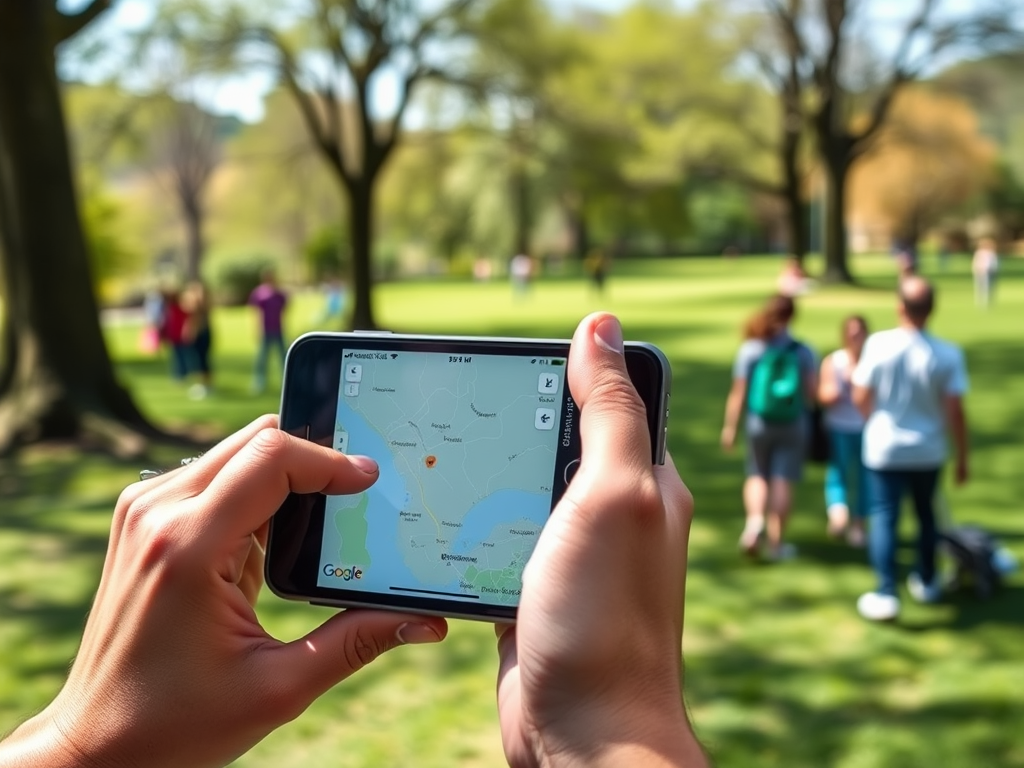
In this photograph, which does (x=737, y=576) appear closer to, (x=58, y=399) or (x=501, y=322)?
(x=58, y=399)

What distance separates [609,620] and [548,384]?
65 cm

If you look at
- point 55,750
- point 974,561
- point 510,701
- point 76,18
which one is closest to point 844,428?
point 974,561

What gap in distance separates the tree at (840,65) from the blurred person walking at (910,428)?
94.8ft

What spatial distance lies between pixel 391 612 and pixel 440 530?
186 millimetres

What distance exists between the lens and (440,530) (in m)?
2.03

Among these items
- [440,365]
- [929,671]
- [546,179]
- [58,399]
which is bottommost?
[929,671]

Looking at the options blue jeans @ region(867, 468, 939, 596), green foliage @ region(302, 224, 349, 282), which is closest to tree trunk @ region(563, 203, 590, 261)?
green foliage @ region(302, 224, 349, 282)

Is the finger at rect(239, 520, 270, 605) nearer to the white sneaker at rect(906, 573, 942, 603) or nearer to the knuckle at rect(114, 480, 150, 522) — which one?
the knuckle at rect(114, 480, 150, 522)

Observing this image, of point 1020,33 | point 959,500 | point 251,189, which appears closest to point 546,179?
point 251,189

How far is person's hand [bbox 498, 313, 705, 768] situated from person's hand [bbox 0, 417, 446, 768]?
1.49 feet

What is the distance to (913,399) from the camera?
5.82 meters

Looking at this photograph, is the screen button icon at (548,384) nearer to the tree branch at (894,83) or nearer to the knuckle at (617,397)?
the knuckle at (617,397)

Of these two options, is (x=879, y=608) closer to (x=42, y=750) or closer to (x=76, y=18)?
(x=42, y=750)

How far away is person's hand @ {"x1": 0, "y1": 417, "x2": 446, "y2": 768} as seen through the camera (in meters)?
1.59
